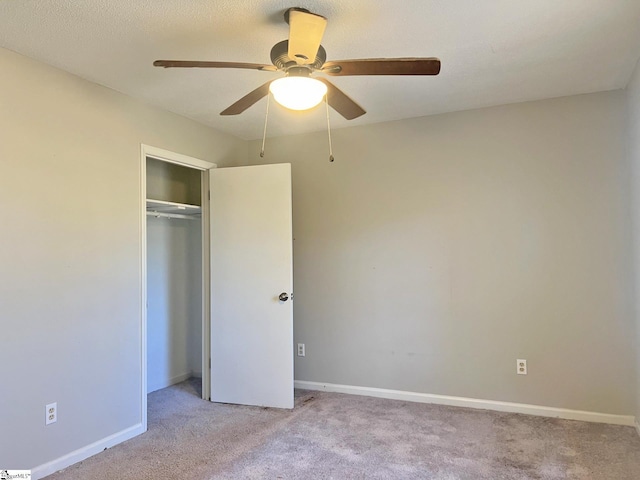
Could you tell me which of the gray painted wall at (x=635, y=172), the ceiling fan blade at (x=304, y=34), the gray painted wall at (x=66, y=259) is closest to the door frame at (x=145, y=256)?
the gray painted wall at (x=66, y=259)

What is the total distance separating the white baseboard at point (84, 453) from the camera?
245 cm

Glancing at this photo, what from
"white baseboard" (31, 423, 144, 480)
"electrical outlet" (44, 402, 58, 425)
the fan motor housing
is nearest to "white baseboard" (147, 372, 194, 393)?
"white baseboard" (31, 423, 144, 480)

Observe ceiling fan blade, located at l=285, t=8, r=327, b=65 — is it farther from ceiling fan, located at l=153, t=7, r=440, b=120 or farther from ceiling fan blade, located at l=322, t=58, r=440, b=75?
ceiling fan blade, located at l=322, t=58, r=440, b=75

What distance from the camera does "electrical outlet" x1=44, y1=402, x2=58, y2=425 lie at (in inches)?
98.4

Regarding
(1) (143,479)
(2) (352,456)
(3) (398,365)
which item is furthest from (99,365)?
(3) (398,365)

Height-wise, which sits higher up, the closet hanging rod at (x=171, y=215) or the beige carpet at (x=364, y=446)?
the closet hanging rod at (x=171, y=215)

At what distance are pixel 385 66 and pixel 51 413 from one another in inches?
103

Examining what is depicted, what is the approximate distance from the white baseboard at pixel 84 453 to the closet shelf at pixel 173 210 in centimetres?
171

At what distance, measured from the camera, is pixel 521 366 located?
10.8 ft

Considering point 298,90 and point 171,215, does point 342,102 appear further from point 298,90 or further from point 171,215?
point 171,215

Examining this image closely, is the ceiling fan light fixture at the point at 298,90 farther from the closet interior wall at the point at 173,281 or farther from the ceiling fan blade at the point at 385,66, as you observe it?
the closet interior wall at the point at 173,281

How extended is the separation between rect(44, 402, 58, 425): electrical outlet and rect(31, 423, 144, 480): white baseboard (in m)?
0.23

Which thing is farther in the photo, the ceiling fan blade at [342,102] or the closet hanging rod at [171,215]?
the closet hanging rod at [171,215]

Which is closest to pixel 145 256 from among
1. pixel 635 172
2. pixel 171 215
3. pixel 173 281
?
pixel 171 215
